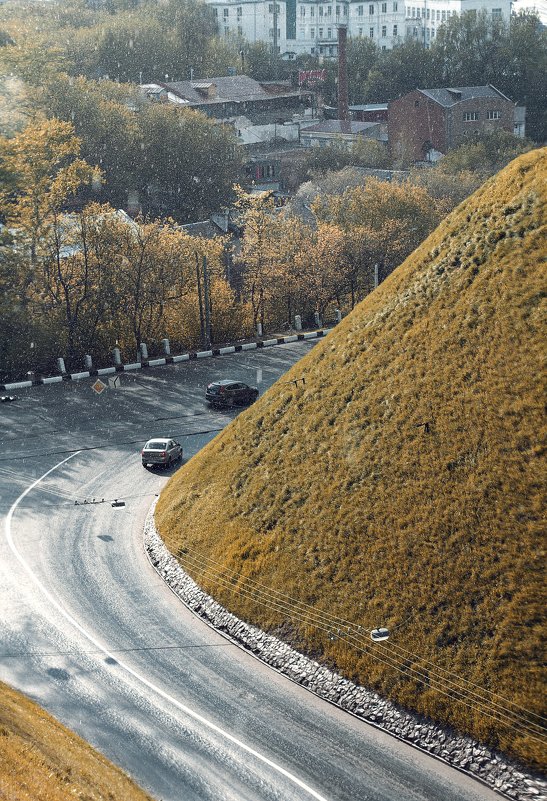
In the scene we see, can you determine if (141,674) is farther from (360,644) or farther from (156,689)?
(360,644)

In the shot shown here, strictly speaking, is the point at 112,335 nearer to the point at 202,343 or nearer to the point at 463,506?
the point at 202,343

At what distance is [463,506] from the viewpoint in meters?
21.4

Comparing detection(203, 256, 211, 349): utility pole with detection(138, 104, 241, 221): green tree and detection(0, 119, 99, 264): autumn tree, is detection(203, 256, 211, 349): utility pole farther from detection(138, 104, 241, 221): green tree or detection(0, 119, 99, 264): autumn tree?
detection(138, 104, 241, 221): green tree

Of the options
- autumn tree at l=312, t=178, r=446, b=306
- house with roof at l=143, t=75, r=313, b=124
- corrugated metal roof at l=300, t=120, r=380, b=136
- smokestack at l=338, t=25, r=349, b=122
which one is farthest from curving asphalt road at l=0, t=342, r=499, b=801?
smokestack at l=338, t=25, r=349, b=122

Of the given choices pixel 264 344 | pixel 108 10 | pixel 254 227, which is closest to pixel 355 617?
pixel 264 344

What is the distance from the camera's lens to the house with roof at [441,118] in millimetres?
101188

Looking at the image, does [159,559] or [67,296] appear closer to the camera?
[159,559]

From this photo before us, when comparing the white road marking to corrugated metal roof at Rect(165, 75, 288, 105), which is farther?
corrugated metal roof at Rect(165, 75, 288, 105)

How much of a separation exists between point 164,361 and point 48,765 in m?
32.9

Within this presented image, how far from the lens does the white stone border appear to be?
17.5 meters

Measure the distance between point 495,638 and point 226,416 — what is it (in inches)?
911

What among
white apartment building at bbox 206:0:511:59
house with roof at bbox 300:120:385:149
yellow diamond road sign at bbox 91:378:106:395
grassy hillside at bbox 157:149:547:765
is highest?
white apartment building at bbox 206:0:511:59

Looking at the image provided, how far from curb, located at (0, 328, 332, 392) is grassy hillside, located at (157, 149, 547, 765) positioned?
17.4 metres

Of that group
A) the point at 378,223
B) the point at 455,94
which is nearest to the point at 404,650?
the point at 378,223
